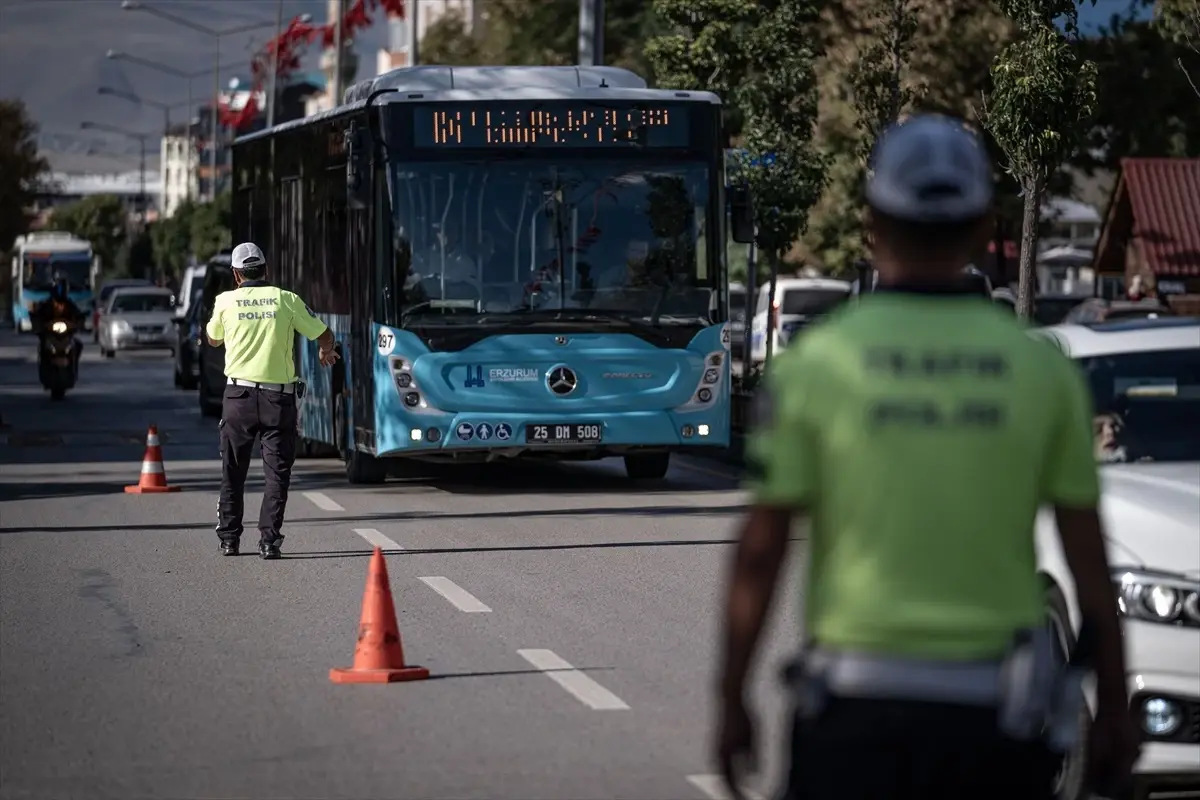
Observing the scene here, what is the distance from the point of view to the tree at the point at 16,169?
11438 centimetres

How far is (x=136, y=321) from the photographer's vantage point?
198 feet

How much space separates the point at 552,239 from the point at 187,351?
71.7 ft

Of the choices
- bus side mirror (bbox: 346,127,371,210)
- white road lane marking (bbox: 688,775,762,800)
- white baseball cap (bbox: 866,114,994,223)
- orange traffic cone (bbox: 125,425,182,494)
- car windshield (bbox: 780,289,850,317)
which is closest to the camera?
white baseball cap (bbox: 866,114,994,223)

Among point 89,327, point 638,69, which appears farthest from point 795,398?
point 89,327

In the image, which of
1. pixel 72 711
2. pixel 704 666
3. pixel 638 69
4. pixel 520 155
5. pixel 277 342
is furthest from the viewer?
pixel 638 69

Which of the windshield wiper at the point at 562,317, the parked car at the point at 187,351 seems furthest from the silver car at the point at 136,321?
the windshield wiper at the point at 562,317

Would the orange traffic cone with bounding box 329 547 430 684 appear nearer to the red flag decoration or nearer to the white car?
the white car

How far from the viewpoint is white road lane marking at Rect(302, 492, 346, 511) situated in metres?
18.2

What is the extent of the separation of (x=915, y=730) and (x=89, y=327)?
9029 cm

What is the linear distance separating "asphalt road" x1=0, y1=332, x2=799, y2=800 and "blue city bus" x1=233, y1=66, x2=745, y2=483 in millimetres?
659

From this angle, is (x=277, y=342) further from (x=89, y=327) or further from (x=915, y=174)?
(x=89, y=327)

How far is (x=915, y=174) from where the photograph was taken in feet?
12.8

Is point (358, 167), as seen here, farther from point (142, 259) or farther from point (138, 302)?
point (142, 259)

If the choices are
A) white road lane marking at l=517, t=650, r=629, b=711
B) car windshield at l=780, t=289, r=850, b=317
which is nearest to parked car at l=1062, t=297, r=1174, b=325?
car windshield at l=780, t=289, r=850, b=317
